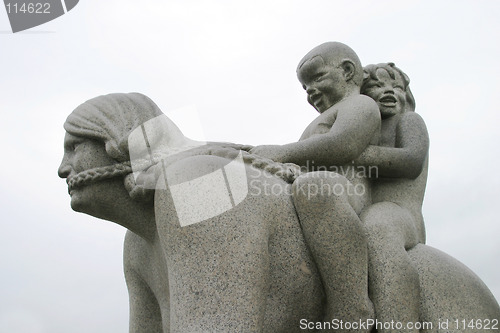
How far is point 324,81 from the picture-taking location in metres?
4.60

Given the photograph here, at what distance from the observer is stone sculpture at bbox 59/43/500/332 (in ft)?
10.1

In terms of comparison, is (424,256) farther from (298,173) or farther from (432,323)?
(298,173)

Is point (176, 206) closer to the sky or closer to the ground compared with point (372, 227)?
closer to the sky

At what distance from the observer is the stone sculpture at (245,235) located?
3.09 metres

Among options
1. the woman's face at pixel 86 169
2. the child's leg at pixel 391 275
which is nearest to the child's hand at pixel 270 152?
the child's leg at pixel 391 275

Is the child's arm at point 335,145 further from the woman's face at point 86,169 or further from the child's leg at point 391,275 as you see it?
the woman's face at point 86,169

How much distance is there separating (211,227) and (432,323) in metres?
1.57

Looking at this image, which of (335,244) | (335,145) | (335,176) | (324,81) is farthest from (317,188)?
(324,81)

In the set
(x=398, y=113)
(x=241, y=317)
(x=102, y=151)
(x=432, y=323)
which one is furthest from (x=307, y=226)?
(x=398, y=113)

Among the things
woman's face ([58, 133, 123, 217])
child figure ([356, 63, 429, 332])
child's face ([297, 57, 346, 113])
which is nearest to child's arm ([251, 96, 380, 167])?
child figure ([356, 63, 429, 332])

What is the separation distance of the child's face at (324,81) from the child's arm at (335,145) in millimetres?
456

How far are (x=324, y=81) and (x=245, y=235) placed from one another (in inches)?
75.2

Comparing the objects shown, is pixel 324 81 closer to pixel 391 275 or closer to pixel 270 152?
pixel 270 152

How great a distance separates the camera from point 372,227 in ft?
12.0
